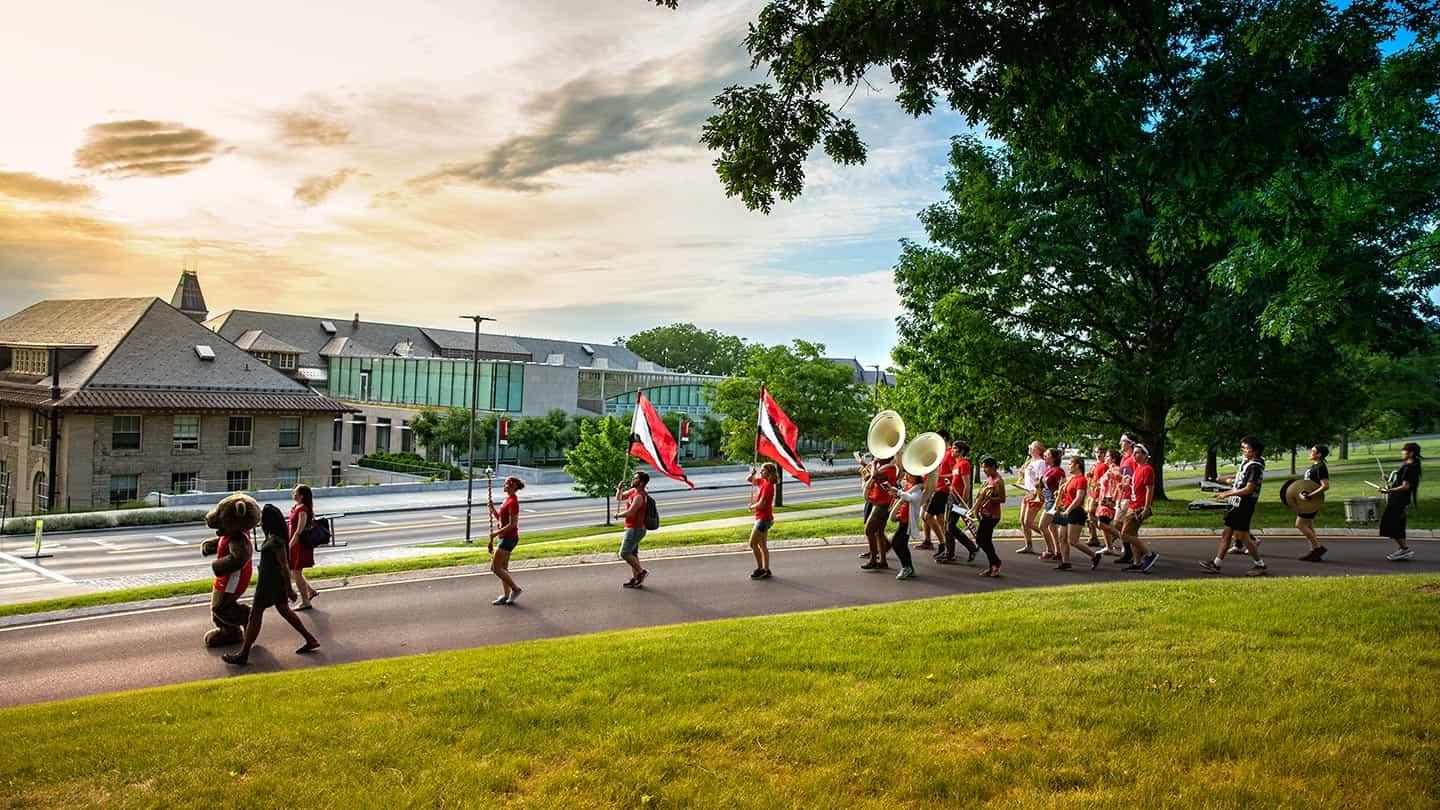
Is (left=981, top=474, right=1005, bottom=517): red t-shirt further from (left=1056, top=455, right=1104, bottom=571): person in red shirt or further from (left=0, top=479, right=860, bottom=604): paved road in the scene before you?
(left=0, top=479, right=860, bottom=604): paved road

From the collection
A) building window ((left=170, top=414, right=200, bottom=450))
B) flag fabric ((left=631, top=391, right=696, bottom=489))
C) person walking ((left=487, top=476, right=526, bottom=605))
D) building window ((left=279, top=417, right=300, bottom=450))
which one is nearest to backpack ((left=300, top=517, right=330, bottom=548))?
person walking ((left=487, top=476, right=526, bottom=605))

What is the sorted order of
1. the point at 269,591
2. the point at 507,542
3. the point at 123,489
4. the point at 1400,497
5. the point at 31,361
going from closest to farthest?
the point at 269,591
the point at 507,542
the point at 1400,497
the point at 123,489
the point at 31,361

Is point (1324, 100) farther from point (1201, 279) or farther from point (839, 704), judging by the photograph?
point (839, 704)

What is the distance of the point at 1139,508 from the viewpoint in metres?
13.5

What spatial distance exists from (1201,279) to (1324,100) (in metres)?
5.39

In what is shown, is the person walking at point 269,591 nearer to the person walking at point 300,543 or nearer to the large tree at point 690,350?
the person walking at point 300,543

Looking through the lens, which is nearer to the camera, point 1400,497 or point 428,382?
point 1400,497

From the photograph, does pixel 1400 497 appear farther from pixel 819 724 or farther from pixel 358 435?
pixel 358 435

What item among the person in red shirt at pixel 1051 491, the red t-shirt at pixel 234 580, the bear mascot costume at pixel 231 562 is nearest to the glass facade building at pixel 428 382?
the person in red shirt at pixel 1051 491

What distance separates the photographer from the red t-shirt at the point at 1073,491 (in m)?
13.6

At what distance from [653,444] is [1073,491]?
22.8ft

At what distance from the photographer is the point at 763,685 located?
279 inches

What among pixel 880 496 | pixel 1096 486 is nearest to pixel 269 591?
pixel 880 496

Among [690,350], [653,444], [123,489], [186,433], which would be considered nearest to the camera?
[653,444]
